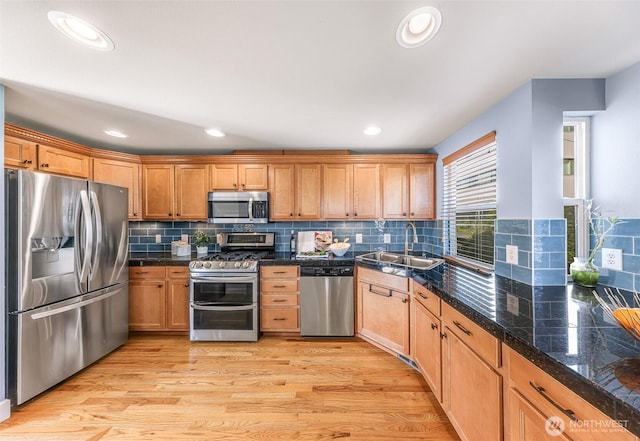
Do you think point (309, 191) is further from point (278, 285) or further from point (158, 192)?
point (158, 192)

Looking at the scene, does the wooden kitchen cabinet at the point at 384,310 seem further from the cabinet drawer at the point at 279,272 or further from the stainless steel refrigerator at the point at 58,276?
the stainless steel refrigerator at the point at 58,276

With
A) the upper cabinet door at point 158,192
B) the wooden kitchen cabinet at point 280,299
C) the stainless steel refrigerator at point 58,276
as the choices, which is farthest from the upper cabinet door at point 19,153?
the wooden kitchen cabinet at point 280,299

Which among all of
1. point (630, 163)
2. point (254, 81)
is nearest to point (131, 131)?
point (254, 81)

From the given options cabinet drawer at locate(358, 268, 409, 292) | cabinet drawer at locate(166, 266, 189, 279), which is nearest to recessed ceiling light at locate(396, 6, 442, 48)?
cabinet drawer at locate(358, 268, 409, 292)

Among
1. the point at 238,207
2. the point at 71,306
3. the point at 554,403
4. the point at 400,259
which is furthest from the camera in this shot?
the point at 238,207

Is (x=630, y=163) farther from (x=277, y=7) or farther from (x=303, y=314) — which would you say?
(x=303, y=314)

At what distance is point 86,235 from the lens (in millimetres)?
2279

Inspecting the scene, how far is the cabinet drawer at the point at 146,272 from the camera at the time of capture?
9.70 feet

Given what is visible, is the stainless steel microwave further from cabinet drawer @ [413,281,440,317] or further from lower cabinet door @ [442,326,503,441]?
lower cabinet door @ [442,326,503,441]

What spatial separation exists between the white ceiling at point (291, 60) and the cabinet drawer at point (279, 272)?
1.56 meters

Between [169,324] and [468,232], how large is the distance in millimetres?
3464

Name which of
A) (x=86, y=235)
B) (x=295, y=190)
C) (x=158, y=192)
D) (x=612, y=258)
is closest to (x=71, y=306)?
(x=86, y=235)

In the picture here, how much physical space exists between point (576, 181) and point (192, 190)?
147 inches

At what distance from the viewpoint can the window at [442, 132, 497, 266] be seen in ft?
7.09
